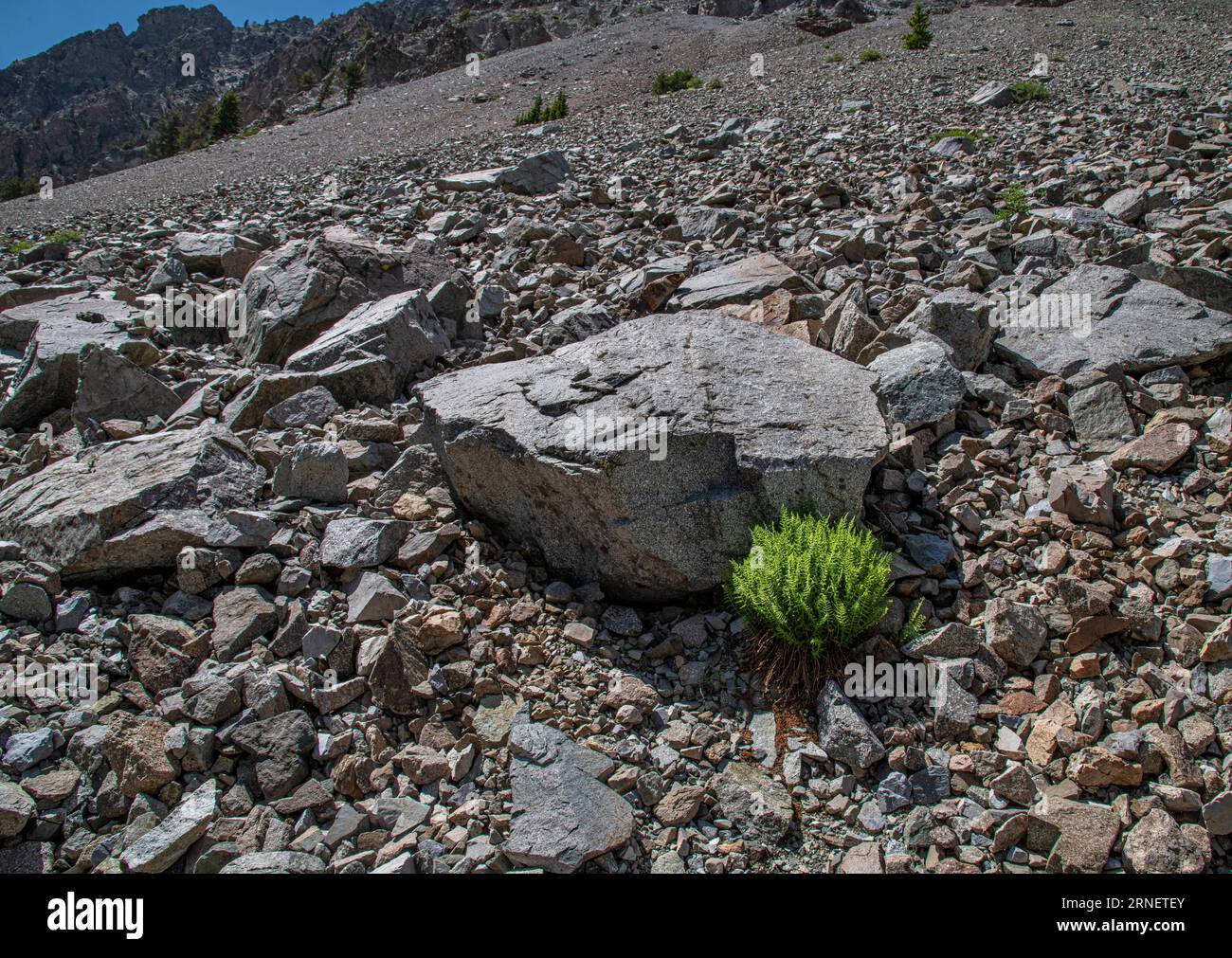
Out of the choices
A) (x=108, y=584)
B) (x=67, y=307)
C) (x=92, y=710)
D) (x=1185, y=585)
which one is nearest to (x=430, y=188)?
(x=67, y=307)

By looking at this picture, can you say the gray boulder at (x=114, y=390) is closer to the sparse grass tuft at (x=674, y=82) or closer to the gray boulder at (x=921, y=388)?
the gray boulder at (x=921, y=388)

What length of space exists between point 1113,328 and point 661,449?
466 centimetres

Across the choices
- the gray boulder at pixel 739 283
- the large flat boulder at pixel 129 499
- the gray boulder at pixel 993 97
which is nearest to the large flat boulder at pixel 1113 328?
the gray boulder at pixel 739 283

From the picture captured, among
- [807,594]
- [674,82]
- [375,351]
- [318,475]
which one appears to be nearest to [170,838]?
[318,475]

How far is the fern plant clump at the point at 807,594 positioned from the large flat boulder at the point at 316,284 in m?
6.09

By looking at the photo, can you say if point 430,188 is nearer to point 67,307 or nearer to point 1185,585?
point 67,307

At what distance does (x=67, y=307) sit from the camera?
9055 millimetres

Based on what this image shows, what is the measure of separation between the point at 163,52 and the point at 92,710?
17675 cm

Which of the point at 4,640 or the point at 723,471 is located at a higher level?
the point at 723,471

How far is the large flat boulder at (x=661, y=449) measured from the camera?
15.1ft

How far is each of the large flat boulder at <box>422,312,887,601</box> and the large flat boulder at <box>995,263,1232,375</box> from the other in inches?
83.1

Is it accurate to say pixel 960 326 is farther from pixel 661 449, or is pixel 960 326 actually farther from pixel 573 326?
pixel 573 326

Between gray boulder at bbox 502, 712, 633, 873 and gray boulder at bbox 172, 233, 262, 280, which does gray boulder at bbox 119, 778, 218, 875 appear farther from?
gray boulder at bbox 172, 233, 262, 280

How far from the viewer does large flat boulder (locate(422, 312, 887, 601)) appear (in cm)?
462
